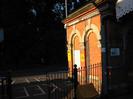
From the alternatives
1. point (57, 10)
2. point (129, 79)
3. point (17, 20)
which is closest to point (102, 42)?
point (129, 79)

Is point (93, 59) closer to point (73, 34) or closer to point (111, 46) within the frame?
point (111, 46)

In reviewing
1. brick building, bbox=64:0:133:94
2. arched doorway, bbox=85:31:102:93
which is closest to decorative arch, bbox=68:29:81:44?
arched doorway, bbox=85:31:102:93

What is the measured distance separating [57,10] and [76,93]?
31350mm

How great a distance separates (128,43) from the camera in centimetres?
1231

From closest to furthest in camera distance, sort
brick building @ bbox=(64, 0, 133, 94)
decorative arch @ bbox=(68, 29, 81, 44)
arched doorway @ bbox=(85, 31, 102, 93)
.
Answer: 1. brick building @ bbox=(64, 0, 133, 94)
2. arched doorway @ bbox=(85, 31, 102, 93)
3. decorative arch @ bbox=(68, 29, 81, 44)

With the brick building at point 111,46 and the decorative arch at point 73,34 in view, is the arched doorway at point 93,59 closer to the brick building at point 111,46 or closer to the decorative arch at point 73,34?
the brick building at point 111,46

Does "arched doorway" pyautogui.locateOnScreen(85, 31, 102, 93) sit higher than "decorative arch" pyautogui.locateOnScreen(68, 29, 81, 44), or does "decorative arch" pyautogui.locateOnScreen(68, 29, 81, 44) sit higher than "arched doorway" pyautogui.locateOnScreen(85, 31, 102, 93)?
"decorative arch" pyautogui.locateOnScreen(68, 29, 81, 44)

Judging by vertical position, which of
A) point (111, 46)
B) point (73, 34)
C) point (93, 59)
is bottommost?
point (93, 59)

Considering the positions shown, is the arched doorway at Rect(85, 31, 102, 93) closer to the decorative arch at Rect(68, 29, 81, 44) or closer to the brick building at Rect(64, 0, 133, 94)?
the brick building at Rect(64, 0, 133, 94)

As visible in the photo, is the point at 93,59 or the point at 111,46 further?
the point at 93,59

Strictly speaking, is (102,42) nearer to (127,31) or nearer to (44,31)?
(127,31)

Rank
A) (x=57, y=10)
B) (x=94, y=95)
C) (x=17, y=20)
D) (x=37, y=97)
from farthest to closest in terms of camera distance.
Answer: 1. (x=57, y=10)
2. (x=17, y=20)
3. (x=37, y=97)
4. (x=94, y=95)

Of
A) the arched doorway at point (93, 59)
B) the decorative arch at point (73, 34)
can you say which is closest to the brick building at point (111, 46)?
the arched doorway at point (93, 59)

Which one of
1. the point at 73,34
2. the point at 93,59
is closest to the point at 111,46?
the point at 93,59
